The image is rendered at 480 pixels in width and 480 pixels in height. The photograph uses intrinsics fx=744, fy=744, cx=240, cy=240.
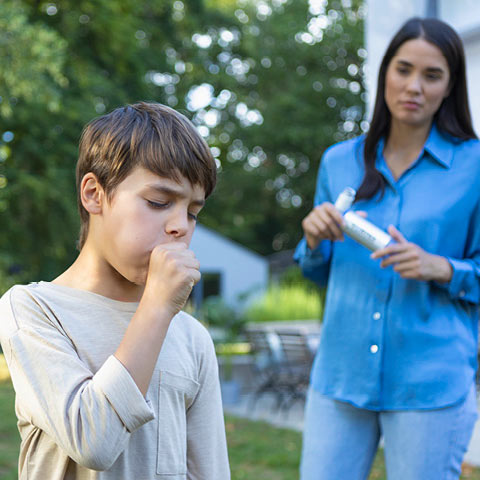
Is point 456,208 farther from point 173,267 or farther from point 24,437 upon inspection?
point 24,437

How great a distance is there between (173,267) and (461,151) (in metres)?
1.24

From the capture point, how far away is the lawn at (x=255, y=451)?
5.36 m

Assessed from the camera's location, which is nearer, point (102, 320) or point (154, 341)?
point (154, 341)

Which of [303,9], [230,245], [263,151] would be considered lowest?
[230,245]

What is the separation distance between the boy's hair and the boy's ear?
11mm

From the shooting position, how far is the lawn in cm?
536

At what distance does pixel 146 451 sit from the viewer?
138 cm

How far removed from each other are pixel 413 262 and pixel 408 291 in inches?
5.8

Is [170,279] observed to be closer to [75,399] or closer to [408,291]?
[75,399]

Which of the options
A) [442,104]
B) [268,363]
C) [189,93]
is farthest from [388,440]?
[189,93]

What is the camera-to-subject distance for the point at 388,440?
2098 mm

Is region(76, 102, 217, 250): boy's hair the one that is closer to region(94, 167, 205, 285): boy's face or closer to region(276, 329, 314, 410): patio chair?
region(94, 167, 205, 285): boy's face

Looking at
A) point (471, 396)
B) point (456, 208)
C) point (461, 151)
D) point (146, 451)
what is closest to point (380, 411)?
point (471, 396)

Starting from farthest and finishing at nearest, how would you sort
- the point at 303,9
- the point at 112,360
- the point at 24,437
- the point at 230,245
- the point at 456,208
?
the point at 303,9, the point at 230,245, the point at 456,208, the point at 24,437, the point at 112,360
